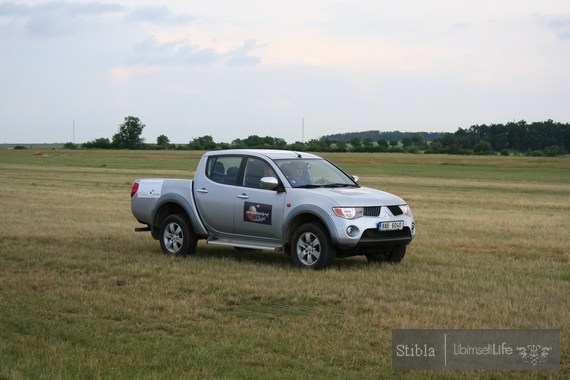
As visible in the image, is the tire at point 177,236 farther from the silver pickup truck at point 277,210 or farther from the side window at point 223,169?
the side window at point 223,169

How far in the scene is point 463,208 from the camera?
25.8 meters

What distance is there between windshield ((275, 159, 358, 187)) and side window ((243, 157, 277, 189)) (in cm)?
18

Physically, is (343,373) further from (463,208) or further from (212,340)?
(463,208)

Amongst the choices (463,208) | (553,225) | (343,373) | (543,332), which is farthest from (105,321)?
(463,208)

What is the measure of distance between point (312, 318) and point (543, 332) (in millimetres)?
2140

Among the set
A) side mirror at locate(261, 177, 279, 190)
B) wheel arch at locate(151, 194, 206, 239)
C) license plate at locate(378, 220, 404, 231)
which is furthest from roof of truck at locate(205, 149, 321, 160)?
license plate at locate(378, 220, 404, 231)

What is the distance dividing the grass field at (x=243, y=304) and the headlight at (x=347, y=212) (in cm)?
73

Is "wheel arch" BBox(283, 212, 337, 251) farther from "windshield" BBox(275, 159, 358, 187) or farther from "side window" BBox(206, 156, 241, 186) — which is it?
"side window" BBox(206, 156, 241, 186)

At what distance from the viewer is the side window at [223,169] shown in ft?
44.4

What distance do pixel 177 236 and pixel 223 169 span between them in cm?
123

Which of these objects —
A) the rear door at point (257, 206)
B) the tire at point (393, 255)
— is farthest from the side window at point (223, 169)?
the tire at point (393, 255)

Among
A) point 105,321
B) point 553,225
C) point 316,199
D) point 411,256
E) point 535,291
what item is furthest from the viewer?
point 553,225

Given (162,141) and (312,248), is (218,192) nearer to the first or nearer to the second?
(312,248)

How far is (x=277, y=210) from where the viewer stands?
41.9 feet
